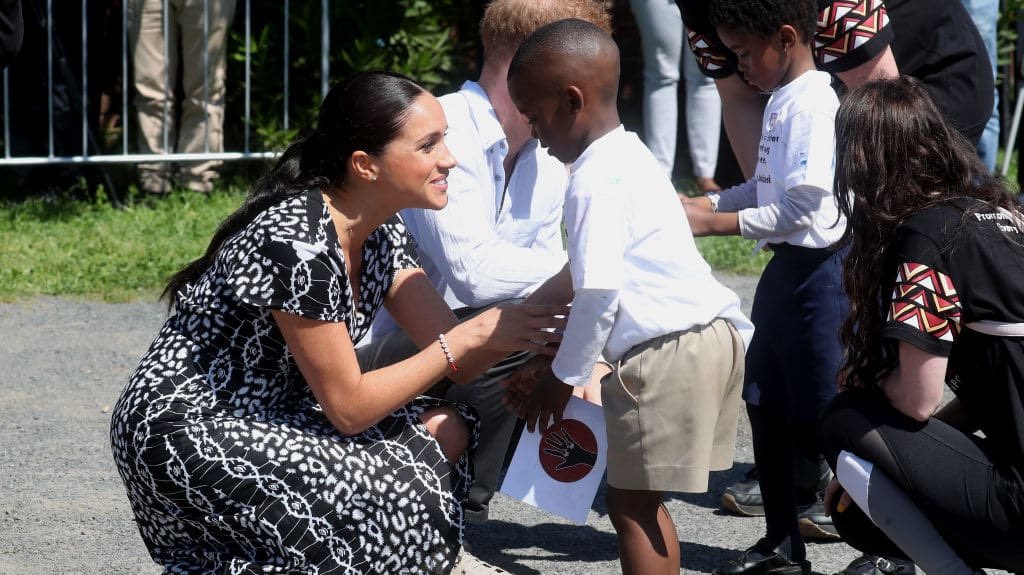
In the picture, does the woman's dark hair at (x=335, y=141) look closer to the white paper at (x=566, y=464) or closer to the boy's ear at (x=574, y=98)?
the boy's ear at (x=574, y=98)

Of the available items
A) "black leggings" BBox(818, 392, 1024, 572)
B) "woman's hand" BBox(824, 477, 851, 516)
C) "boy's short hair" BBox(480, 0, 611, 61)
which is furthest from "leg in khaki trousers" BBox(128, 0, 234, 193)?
"black leggings" BBox(818, 392, 1024, 572)

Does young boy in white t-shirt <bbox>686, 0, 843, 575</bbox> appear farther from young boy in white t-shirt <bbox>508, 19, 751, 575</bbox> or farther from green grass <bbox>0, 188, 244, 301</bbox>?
green grass <bbox>0, 188, 244, 301</bbox>

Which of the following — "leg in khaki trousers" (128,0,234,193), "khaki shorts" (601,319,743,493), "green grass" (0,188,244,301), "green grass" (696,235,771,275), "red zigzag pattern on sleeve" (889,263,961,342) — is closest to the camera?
"red zigzag pattern on sleeve" (889,263,961,342)

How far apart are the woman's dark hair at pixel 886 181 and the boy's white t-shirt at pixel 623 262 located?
0.33m

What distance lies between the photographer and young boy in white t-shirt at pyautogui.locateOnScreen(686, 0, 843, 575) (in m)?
3.25

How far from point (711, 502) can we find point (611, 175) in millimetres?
1547

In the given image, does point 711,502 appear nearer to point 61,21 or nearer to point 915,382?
point 915,382

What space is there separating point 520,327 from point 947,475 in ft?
3.11

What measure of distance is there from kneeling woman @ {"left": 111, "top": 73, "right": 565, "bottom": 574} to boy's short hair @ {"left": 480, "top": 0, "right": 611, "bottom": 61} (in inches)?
25.7

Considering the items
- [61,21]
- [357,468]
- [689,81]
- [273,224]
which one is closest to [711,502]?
[357,468]

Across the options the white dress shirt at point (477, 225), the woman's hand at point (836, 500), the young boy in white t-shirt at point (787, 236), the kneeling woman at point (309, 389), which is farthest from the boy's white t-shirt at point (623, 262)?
the white dress shirt at point (477, 225)

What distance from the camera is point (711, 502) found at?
396 cm

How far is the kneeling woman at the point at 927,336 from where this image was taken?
104 inches

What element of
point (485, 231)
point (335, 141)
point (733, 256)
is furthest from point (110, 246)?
point (335, 141)
